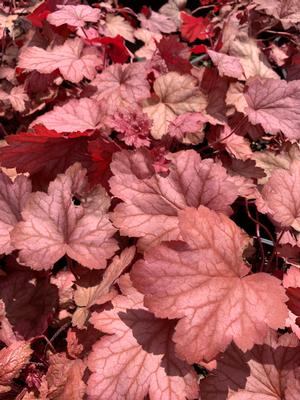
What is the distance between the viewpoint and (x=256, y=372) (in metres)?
1.20

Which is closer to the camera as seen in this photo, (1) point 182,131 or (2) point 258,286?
(2) point 258,286

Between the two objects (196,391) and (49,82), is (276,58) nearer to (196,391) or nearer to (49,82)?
(49,82)

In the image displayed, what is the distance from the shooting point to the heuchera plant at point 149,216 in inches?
45.0

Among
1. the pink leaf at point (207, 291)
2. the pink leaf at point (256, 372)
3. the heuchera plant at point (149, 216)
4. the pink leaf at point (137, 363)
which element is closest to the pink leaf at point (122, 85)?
the heuchera plant at point (149, 216)

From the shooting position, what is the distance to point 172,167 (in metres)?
1.42

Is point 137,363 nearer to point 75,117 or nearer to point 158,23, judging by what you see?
point 75,117

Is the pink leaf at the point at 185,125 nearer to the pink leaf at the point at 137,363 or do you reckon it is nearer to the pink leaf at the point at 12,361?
the pink leaf at the point at 137,363

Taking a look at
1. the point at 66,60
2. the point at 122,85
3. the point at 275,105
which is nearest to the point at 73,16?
the point at 66,60

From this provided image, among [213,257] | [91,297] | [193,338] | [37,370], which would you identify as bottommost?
[37,370]

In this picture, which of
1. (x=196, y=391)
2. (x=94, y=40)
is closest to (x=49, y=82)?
(x=94, y=40)

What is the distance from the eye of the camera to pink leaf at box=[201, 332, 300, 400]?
3.85 ft

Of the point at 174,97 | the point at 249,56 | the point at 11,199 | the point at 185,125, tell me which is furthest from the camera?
the point at 249,56

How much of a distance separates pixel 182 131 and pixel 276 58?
880 millimetres

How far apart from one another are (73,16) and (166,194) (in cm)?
101
